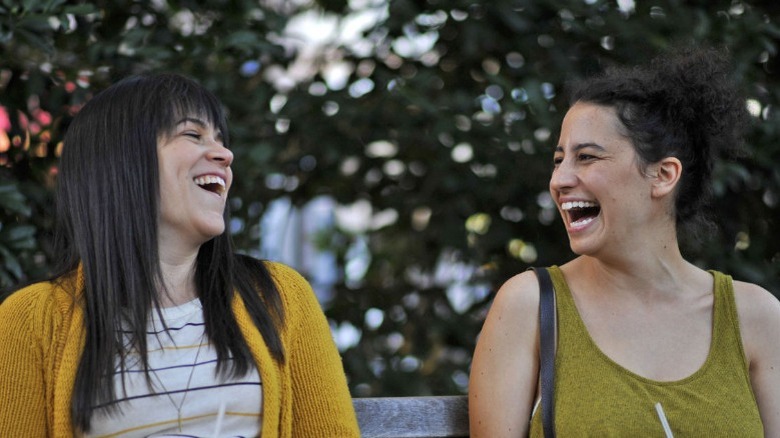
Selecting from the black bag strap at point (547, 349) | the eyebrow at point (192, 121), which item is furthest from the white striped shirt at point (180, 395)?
the black bag strap at point (547, 349)

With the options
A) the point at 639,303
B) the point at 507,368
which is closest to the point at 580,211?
the point at 639,303

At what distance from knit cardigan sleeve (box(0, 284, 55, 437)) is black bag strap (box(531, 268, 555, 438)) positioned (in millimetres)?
1025

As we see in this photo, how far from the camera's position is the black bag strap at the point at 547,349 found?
2.46 metres

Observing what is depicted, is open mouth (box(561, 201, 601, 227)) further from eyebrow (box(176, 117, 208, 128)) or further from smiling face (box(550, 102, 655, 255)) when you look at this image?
eyebrow (box(176, 117, 208, 128))

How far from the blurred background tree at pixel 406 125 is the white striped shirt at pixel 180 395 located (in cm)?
61

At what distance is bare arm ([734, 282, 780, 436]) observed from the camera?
2551 millimetres

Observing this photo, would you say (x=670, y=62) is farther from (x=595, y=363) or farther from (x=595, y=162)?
(x=595, y=363)

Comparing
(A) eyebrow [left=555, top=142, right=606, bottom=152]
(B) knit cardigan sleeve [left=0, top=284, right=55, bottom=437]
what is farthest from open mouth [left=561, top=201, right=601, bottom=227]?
(B) knit cardigan sleeve [left=0, top=284, right=55, bottom=437]

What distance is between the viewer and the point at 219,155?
240 centimetres

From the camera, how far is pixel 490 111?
3.33 metres

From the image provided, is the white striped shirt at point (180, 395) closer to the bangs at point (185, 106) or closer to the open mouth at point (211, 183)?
the open mouth at point (211, 183)

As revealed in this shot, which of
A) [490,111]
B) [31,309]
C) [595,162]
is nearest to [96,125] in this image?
[31,309]

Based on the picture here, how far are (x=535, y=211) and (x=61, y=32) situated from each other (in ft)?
Answer: 4.75

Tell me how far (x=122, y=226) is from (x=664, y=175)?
120 centimetres
